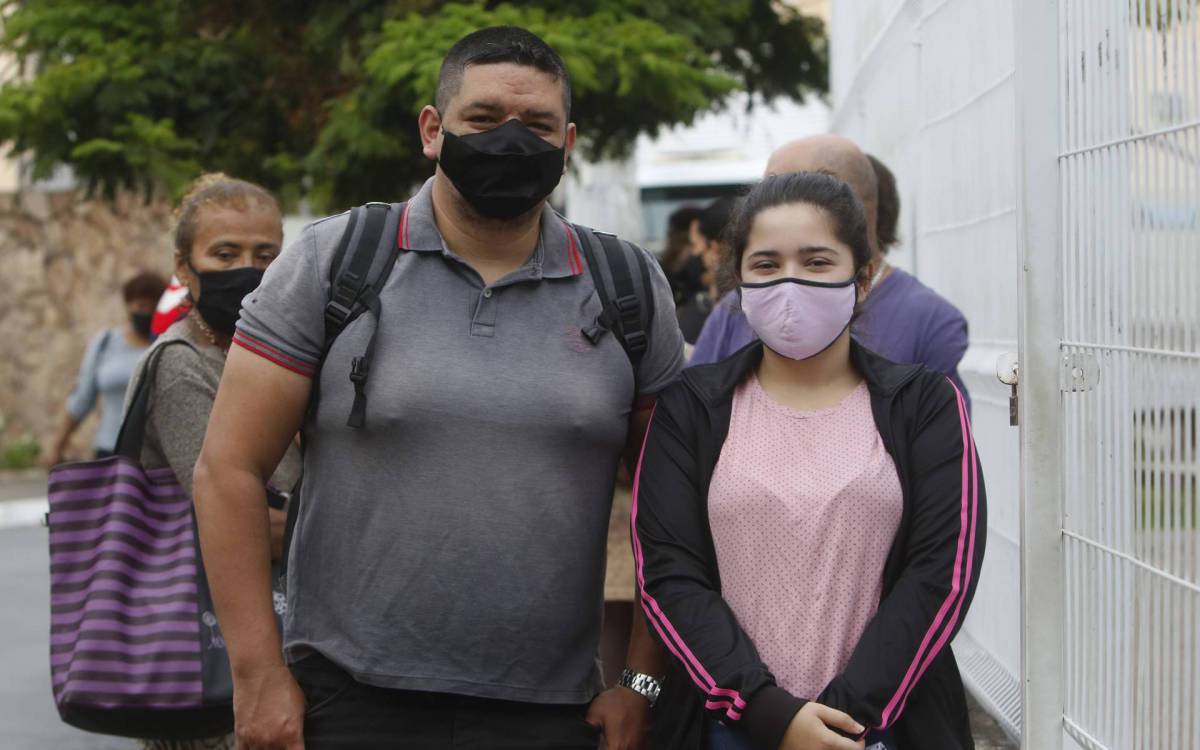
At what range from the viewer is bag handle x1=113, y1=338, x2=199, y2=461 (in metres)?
3.61

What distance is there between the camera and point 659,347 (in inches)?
116

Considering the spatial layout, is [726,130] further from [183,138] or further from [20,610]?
[20,610]

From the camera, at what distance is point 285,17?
32.9ft

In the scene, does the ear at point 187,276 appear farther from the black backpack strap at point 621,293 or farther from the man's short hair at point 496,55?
the black backpack strap at point 621,293

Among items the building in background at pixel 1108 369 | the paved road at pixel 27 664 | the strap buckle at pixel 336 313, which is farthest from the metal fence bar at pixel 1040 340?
the paved road at pixel 27 664

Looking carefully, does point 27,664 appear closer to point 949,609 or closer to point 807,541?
point 807,541

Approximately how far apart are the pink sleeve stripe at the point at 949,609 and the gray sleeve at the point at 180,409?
1763 millimetres

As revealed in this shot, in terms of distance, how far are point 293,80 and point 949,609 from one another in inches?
→ 332

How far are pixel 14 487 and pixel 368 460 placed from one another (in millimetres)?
13757

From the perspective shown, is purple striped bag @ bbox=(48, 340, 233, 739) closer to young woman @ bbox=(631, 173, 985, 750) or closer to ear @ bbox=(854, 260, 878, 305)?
young woman @ bbox=(631, 173, 985, 750)

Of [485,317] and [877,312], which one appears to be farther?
[877,312]

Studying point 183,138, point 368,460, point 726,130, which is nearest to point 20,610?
point 183,138

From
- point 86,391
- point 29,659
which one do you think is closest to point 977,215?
point 29,659

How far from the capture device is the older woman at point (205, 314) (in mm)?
3586
